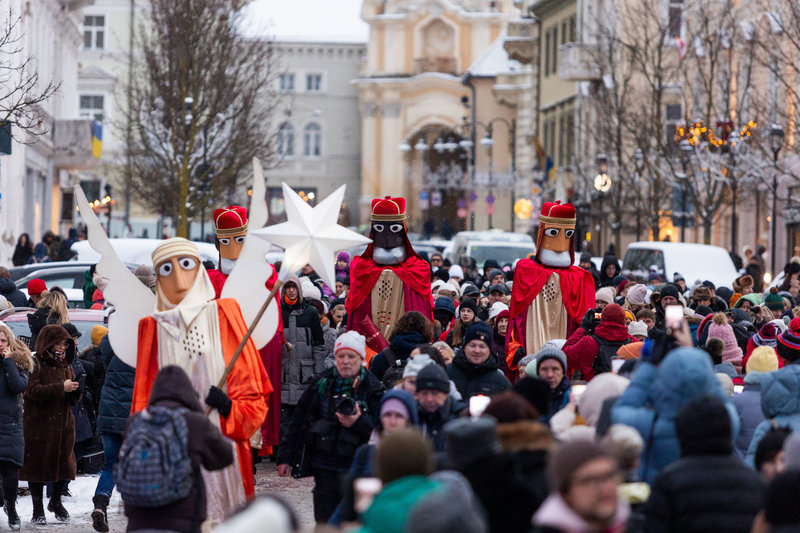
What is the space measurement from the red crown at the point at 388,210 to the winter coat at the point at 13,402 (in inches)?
170

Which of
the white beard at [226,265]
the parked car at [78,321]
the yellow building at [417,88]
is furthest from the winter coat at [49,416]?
the yellow building at [417,88]

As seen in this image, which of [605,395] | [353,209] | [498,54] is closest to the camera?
[605,395]

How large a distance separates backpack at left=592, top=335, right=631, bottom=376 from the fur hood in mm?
4867

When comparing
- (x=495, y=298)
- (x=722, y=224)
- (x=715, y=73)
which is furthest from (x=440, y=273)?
(x=722, y=224)

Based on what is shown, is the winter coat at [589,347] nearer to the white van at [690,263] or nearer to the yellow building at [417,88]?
the white van at [690,263]

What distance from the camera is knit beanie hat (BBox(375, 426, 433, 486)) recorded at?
6254mm

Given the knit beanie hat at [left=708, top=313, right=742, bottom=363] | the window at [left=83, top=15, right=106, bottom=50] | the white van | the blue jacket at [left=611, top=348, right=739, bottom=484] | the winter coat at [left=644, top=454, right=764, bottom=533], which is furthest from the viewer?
the window at [left=83, top=15, right=106, bottom=50]

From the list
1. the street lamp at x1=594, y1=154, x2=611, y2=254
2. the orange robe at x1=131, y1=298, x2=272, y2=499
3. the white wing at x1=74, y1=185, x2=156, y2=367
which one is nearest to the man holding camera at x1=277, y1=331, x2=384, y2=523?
the orange robe at x1=131, y1=298, x2=272, y2=499

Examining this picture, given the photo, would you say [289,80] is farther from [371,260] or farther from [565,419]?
[565,419]

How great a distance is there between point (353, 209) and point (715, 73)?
5682cm

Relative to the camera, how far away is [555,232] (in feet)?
49.9

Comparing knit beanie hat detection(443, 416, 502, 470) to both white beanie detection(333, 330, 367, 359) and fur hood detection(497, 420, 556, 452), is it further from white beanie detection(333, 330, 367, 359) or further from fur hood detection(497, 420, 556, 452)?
white beanie detection(333, 330, 367, 359)

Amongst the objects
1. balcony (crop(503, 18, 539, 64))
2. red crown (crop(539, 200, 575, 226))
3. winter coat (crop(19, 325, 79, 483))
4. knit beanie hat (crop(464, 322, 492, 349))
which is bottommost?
winter coat (crop(19, 325, 79, 483))

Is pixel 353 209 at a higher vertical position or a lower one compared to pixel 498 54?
lower
